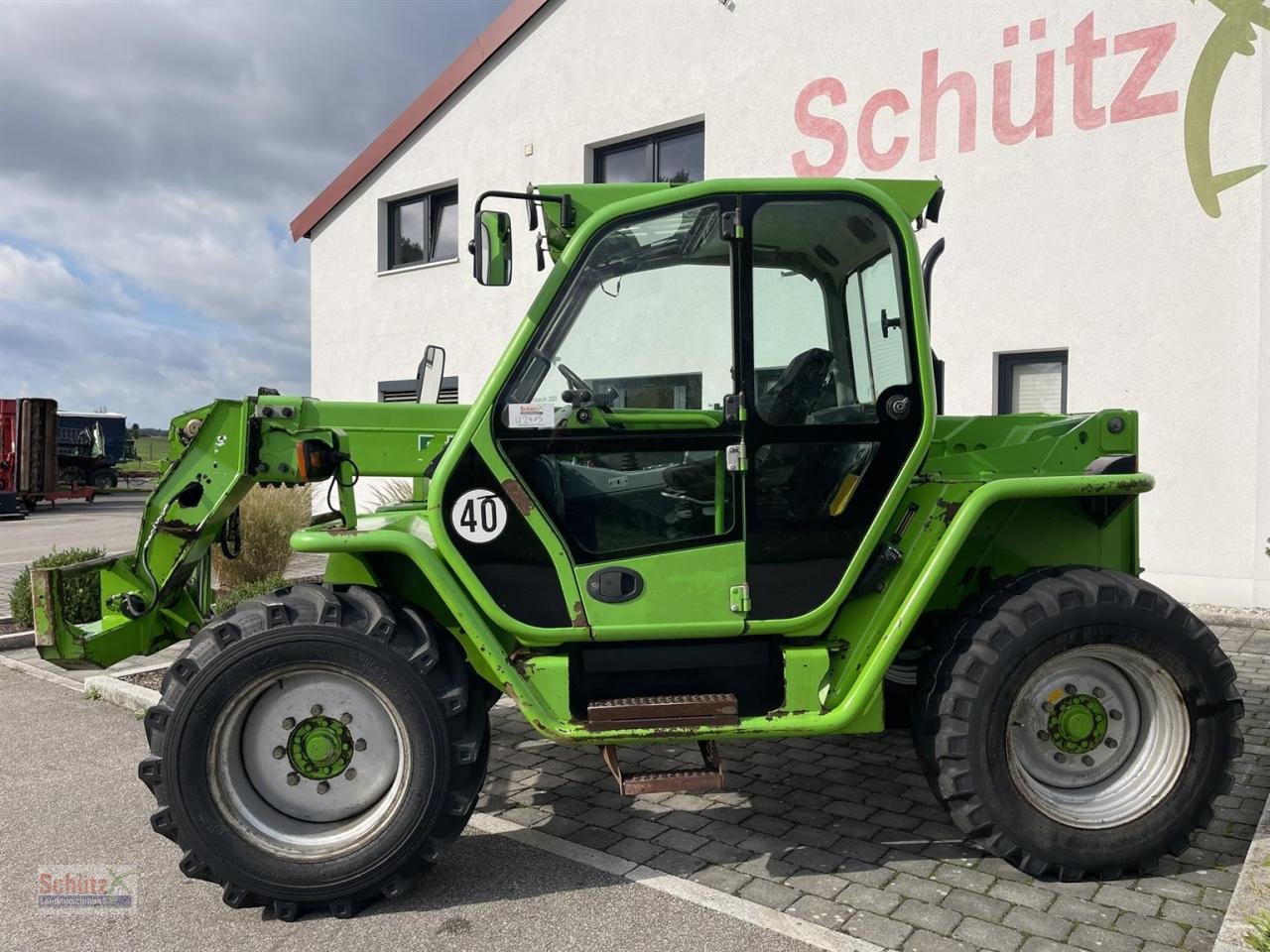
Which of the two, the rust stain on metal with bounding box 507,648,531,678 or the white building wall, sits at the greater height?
the white building wall

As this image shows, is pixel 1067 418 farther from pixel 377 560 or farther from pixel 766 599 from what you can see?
pixel 377 560

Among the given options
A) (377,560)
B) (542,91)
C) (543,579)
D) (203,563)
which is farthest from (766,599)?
(542,91)

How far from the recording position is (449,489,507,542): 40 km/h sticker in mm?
3369

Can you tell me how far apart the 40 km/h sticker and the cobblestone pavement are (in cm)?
140

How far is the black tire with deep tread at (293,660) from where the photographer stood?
3.22 meters

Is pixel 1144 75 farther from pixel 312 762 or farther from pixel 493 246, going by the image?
pixel 312 762

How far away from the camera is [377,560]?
372 cm

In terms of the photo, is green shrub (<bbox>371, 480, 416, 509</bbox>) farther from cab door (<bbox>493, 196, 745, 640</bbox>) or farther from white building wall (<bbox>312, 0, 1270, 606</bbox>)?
white building wall (<bbox>312, 0, 1270, 606</bbox>)

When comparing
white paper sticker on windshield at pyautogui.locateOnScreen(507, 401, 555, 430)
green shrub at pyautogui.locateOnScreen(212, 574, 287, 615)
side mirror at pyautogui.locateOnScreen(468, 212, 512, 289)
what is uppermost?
side mirror at pyautogui.locateOnScreen(468, 212, 512, 289)

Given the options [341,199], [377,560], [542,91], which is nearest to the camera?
[377,560]

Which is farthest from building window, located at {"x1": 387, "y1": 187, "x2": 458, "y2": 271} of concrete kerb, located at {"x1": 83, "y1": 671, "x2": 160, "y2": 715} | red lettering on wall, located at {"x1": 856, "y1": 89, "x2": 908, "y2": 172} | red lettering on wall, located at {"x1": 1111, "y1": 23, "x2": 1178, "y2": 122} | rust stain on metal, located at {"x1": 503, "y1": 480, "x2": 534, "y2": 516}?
rust stain on metal, located at {"x1": 503, "y1": 480, "x2": 534, "y2": 516}

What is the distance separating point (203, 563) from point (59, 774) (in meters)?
1.50

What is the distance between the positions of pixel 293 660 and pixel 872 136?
8.13 m

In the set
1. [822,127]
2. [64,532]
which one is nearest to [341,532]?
[822,127]
